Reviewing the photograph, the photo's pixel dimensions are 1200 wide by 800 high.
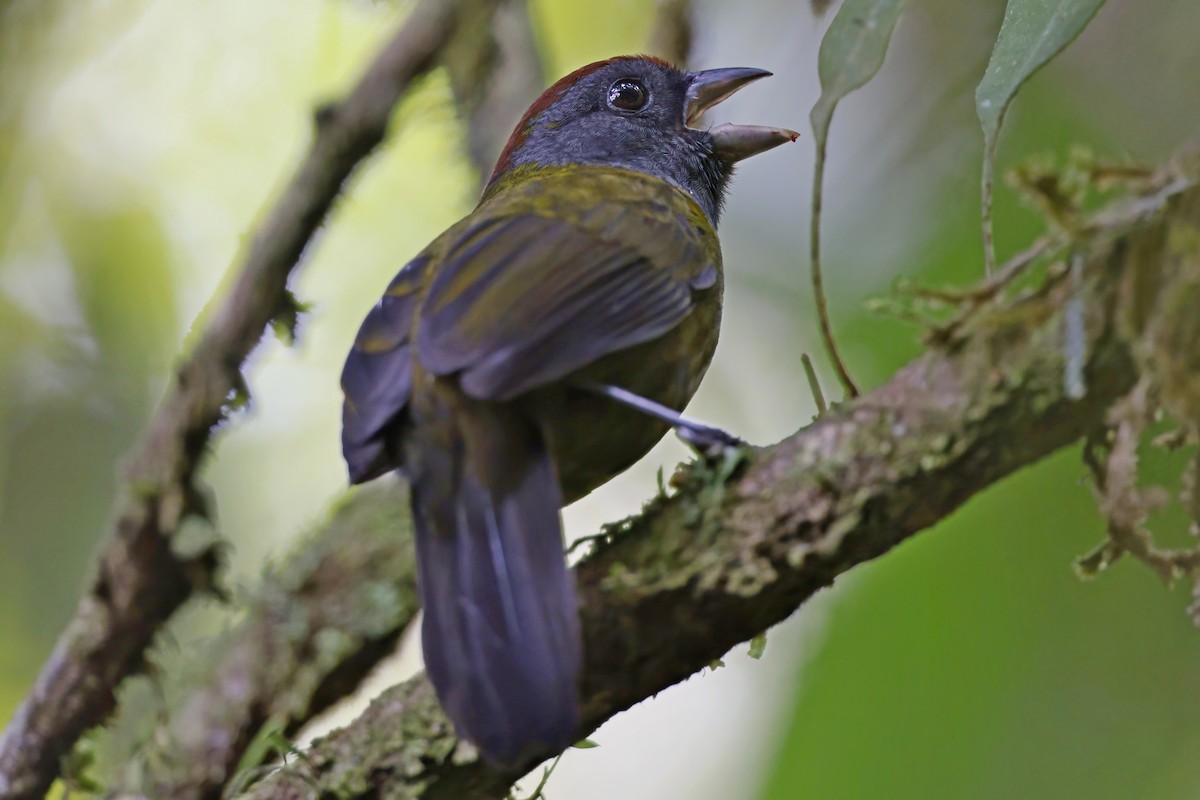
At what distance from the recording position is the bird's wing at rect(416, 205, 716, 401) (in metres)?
1.73

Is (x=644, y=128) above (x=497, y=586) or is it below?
above

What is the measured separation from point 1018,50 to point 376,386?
Answer: 114 centimetres

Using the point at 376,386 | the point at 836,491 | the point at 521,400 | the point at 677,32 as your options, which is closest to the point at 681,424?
the point at 521,400

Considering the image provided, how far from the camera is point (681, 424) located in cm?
185

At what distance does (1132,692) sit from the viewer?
2721 mm

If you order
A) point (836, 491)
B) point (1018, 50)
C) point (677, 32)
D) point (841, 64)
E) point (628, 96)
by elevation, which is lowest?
point (836, 491)

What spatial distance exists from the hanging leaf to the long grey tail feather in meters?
0.51

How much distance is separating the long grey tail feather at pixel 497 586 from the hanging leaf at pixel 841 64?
51cm

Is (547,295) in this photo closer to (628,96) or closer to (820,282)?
(820,282)

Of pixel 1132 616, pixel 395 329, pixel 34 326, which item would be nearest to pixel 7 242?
pixel 34 326

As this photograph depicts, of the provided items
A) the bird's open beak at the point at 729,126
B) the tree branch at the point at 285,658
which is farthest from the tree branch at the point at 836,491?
the bird's open beak at the point at 729,126

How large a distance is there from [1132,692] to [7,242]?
4.42m

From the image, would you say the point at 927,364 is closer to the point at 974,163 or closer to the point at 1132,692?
the point at 1132,692

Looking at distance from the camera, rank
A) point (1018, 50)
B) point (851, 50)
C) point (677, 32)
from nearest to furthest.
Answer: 1. point (1018, 50)
2. point (851, 50)
3. point (677, 32)
